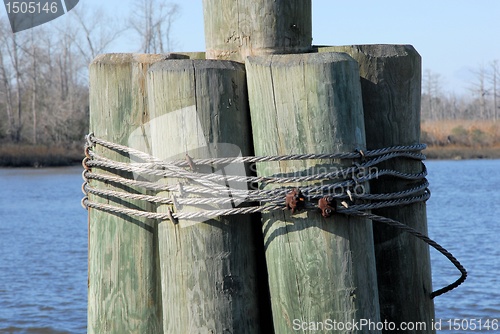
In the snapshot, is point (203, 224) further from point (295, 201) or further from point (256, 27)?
point (256, 27)

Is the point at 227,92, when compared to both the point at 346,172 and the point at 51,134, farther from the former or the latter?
the point at 51,134

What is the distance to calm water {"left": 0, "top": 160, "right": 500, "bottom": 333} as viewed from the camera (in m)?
9.06

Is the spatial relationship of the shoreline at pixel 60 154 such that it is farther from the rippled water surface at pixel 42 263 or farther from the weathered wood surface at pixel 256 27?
the weathered wood surface at pixel 256 27

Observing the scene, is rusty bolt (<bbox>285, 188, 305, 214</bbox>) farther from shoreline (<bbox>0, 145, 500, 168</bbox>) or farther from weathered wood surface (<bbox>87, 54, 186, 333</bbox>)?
shoreline (<bbox>0, 145, 500, 168</bbox>)

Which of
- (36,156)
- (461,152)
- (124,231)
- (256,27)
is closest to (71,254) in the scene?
(124,231)

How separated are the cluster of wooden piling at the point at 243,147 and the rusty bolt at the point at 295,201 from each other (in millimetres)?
57

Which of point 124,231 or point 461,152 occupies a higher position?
point 124,231

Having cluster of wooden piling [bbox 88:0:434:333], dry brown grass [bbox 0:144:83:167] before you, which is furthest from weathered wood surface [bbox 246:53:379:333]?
dry brown grass [bbox 0:144:83:167]

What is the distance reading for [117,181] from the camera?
2.69 m

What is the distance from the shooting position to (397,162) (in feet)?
9.29

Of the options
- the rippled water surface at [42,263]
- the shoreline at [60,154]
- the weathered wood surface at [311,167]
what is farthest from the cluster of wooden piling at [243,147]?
the shoreline at [60,154]

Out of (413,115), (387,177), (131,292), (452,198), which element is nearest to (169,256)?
(131,292)

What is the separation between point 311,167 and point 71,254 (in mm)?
12537

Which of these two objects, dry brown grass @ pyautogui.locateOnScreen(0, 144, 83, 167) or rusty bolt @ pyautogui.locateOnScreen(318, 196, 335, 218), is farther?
dry brown grass @ pyautogui.locateOnScreen(0, 144, 83, 167)
